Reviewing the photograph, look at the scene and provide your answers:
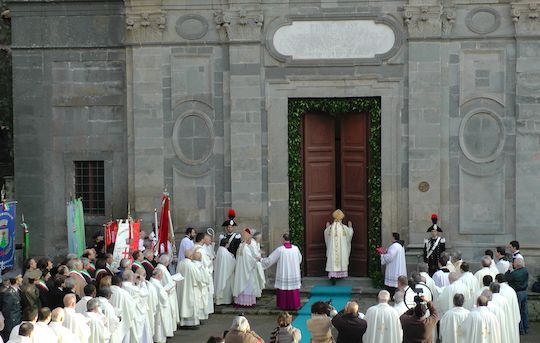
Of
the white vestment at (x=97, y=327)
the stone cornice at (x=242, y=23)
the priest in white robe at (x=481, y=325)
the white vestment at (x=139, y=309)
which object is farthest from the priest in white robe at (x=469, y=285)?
the stone cornice at (x=242, y=23)

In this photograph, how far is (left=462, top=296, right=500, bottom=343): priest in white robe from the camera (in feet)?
66.6

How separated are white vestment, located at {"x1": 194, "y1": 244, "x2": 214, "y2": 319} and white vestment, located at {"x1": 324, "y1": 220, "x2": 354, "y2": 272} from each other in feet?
11.1

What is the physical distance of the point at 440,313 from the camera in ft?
74.1

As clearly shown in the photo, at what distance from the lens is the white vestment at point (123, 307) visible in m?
21.8

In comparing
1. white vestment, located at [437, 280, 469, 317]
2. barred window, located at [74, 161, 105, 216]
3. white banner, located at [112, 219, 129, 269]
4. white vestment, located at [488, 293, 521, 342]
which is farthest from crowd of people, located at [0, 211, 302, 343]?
white vestment, located at [488, 293, 521, 342]

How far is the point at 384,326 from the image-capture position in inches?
798

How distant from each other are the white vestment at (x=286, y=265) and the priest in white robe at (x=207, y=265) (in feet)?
4.74

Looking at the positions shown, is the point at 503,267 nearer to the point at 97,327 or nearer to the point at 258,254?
the point at 258,254

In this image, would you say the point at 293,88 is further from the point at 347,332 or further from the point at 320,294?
the point at 347,332

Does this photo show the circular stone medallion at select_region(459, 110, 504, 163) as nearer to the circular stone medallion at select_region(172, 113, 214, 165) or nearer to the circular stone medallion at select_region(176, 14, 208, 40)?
the circular stone medallion at select_region(172, 113, 214, 165)

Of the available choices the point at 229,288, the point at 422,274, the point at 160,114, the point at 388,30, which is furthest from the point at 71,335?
the point at 388,30

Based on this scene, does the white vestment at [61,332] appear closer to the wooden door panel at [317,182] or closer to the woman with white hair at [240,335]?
the woman with white hair at [240,335]

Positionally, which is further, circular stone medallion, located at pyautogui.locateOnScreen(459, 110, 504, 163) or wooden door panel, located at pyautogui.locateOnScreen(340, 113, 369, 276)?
wooden door panel, located at pyautogui.locateOnScreen(340, 113, 369, 276)

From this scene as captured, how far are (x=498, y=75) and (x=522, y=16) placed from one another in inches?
59.3
